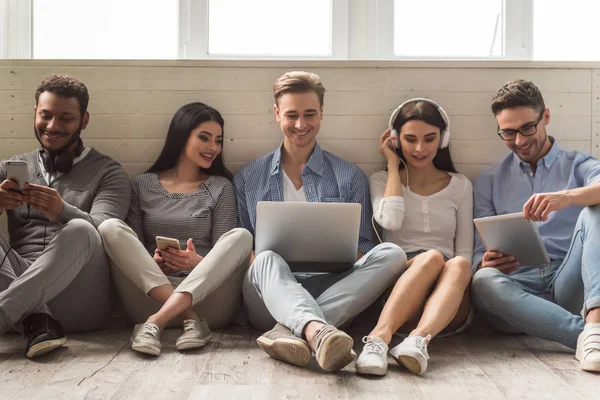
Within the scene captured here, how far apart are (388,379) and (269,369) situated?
34cm

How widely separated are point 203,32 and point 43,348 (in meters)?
1.65

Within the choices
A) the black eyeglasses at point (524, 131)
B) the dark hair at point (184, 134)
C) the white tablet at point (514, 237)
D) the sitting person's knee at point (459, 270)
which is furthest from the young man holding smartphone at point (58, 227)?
A: the black eyeglasses at point (524, 131)

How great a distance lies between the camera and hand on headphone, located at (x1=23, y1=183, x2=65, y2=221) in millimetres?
2184

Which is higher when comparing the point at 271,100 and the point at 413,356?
the point at 271,100

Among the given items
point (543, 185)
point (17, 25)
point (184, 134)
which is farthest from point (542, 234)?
point (17, 25)

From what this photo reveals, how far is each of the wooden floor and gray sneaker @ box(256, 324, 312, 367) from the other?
3 centimetres

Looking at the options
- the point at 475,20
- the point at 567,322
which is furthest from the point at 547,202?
the point at 475,20

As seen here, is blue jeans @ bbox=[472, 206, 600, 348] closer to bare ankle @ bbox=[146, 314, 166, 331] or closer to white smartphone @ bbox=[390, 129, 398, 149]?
white smartphone @ bbox=[390, 129, 398, 149]

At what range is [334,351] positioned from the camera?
5.84ft

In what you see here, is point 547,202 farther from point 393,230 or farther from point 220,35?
point 220,35

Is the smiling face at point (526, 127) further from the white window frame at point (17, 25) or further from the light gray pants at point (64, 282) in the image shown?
the white window frame at point (17, 25)

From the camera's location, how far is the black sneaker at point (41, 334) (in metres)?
2.00

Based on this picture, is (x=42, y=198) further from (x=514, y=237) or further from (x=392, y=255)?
(x=514, y=237)

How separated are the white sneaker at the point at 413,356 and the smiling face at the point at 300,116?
0.99 m
